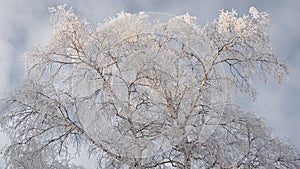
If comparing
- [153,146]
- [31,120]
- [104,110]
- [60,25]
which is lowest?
[153,146]

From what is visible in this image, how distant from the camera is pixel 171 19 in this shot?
6250 millimetres

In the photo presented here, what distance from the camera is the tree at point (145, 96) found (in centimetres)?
639

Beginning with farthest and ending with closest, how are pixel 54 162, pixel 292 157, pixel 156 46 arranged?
pixel 54 162, pixel 292 157, pixel 156 46

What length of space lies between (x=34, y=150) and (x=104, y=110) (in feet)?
7.28

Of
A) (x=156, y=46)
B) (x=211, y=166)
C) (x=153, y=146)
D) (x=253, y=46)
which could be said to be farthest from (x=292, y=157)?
(x=156, y=46)

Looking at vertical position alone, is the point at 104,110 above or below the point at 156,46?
below

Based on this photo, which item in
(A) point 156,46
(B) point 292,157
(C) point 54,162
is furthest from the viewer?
(C) point 54,162

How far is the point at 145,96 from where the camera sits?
654 centimetres

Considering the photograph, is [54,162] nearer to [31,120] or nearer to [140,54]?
[31,120]

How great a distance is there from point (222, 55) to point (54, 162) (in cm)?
375

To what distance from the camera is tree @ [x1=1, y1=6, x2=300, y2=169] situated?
251 inches

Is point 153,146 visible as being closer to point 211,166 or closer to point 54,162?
point 211,166

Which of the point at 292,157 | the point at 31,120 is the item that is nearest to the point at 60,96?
the point at 31,120

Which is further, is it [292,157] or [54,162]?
[54,162]
